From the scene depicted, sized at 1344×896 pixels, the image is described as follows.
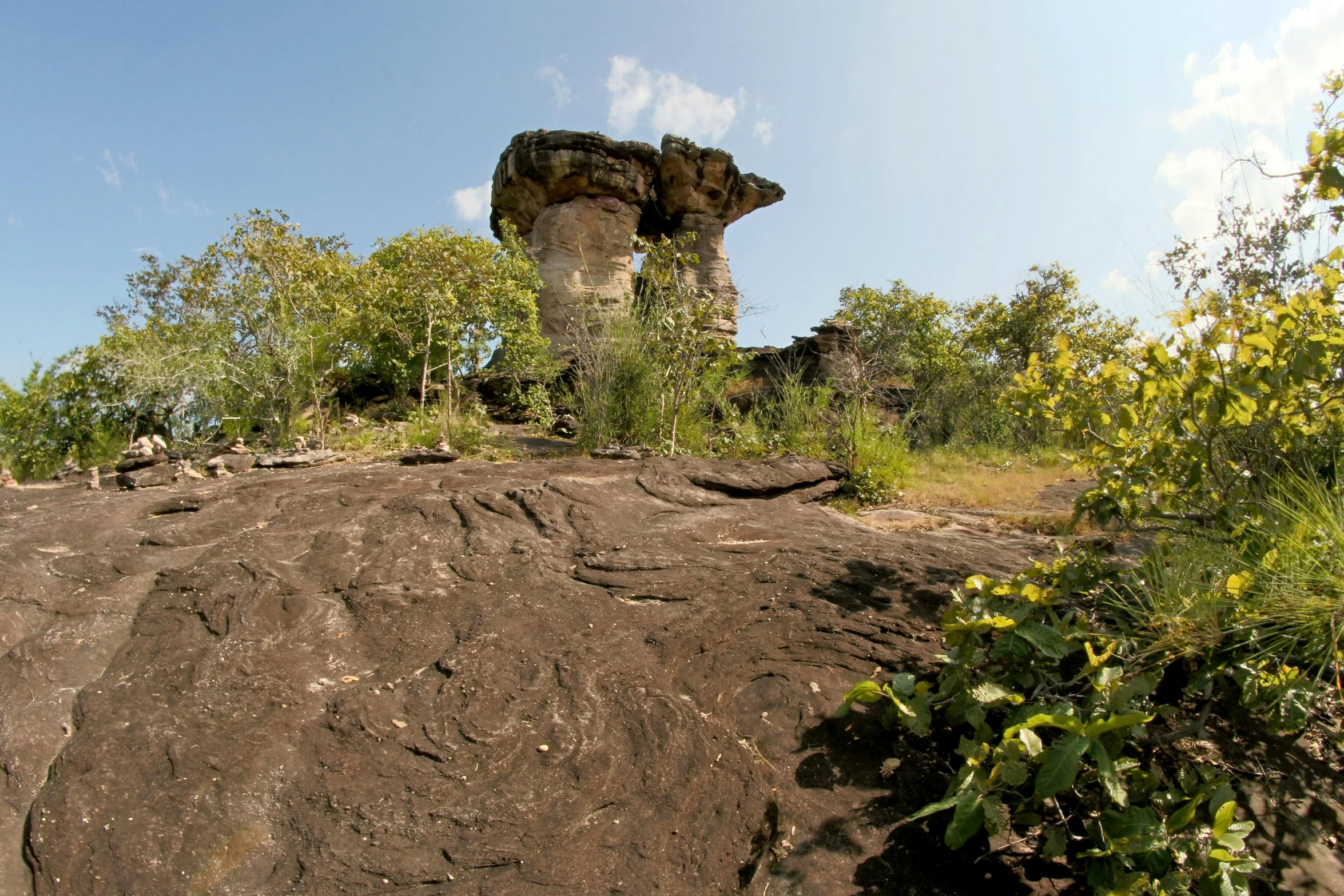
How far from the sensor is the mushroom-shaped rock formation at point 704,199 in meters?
18.9

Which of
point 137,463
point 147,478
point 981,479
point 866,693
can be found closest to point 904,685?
point 866,693

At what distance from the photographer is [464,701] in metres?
3.01

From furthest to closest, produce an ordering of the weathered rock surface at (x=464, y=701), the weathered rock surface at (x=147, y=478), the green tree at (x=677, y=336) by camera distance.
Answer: the green tree at (x=677, y=336) < the weathered rock surface at (x=147, y=478) < the weathered rock surface at (x=464, y=701)

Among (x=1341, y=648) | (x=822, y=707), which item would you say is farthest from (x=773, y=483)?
(x=1341, y=648)

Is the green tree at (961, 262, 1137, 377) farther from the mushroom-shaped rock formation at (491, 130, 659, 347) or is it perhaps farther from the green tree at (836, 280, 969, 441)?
the mushroom-shaped rock formation at (491, 130, 659, 347)

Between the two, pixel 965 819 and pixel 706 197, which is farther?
pixel 706 197

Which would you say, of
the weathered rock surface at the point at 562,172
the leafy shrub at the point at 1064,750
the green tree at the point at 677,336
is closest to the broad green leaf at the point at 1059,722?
the leafy shrub at the point at 1064,750

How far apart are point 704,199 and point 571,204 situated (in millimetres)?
4096

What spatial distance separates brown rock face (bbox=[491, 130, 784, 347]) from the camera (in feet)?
55.4

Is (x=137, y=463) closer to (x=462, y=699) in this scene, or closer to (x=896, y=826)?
(x=462, y=699)

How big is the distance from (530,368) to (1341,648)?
11649mm

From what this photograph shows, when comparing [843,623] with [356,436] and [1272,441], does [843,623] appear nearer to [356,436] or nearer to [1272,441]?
[1272,441]

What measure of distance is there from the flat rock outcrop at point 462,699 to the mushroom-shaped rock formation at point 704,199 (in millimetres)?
14596

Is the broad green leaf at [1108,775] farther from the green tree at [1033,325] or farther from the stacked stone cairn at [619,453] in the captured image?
the green tree at [1033,325]
